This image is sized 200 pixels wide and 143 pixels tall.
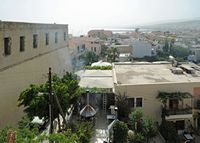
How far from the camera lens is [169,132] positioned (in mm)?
20031

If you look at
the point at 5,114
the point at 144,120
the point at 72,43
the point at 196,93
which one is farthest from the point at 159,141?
the point at 72,43

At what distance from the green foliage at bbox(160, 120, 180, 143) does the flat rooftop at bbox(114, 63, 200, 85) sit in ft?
11.2

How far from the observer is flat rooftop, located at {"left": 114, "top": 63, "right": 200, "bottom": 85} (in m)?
23.5

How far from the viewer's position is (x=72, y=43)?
71.6 metres

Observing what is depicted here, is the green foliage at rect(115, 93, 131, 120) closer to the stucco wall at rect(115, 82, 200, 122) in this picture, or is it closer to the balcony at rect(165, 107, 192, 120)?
the stucco wall at rect(115, 82, 200, 122)

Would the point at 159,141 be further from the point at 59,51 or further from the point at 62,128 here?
the point at 59,51

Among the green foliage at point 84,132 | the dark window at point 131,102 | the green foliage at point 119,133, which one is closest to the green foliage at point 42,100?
the green foliage at point 84,132

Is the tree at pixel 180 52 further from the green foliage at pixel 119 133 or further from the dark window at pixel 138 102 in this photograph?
the green foliage at pixel 119 133

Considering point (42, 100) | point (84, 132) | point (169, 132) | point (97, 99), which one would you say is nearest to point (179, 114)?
point (169, 132)

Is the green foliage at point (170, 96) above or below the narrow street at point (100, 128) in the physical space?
above

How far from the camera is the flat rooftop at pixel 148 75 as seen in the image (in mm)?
23453

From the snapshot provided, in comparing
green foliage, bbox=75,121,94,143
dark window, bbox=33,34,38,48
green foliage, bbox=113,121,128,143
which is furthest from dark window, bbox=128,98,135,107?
dark window, bbox=33,34,38,48

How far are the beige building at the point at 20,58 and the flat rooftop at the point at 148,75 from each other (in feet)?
21.9

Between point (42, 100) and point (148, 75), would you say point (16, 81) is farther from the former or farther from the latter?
point (148, 75)
